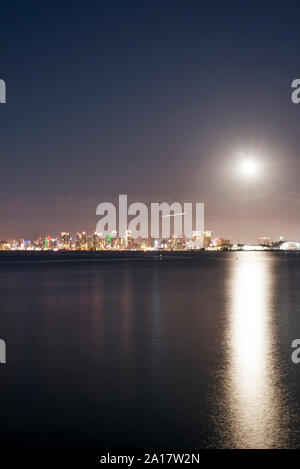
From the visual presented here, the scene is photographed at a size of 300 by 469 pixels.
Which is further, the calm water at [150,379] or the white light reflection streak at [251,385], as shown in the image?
the calm water at [150,379]

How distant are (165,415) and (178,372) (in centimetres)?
349

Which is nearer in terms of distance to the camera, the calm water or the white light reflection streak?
the white light reflection streak

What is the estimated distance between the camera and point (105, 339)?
1762 cm

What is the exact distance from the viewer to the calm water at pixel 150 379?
851cm

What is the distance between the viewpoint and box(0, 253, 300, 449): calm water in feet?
27.9

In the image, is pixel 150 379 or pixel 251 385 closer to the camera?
pixel 251 385

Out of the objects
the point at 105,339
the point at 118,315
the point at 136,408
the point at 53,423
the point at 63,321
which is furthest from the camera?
the point at 118,315

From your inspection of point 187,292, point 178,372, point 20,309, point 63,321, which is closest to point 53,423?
point 178,372

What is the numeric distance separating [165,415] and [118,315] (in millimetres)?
14890

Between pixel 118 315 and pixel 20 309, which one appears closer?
pixel 118 315

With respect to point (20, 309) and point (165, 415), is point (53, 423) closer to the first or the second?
point (165, 415)

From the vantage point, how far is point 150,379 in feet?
40.2
